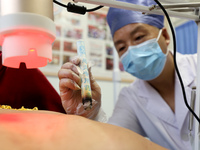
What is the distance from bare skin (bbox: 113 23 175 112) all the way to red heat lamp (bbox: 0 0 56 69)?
86 cm

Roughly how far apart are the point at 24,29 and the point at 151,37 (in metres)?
0.94

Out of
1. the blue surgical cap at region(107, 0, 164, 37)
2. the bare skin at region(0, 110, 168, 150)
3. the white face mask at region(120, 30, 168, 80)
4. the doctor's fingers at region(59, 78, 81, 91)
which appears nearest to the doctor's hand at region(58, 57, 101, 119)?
A: the doctor's fingers at region(59, 78, 81, 91)

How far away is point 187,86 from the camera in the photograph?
1.20 m

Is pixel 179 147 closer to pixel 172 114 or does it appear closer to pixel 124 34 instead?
pixel 172 114

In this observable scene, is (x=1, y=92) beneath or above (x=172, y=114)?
above

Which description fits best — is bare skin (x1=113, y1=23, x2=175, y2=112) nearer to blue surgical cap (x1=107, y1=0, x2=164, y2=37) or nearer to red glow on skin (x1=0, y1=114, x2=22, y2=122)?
blue surgical cap (x1=107, y1=0, x2=164, y2=37)

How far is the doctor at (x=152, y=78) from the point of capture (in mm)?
1175

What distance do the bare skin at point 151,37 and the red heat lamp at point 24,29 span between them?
2.82 ft

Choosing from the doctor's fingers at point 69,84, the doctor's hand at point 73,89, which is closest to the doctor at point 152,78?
the doctor's hand at point 73,89

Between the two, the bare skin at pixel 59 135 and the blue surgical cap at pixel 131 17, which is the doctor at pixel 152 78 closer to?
the blue surgical cap at pixel 131 17

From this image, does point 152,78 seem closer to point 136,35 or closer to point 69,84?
point 136,35

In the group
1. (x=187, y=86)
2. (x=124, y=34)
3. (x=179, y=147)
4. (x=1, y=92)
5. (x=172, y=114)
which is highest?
(x=124, y=34)

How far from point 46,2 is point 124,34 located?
33.7 inches

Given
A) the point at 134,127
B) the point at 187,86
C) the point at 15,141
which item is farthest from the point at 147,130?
the point at 15,141
